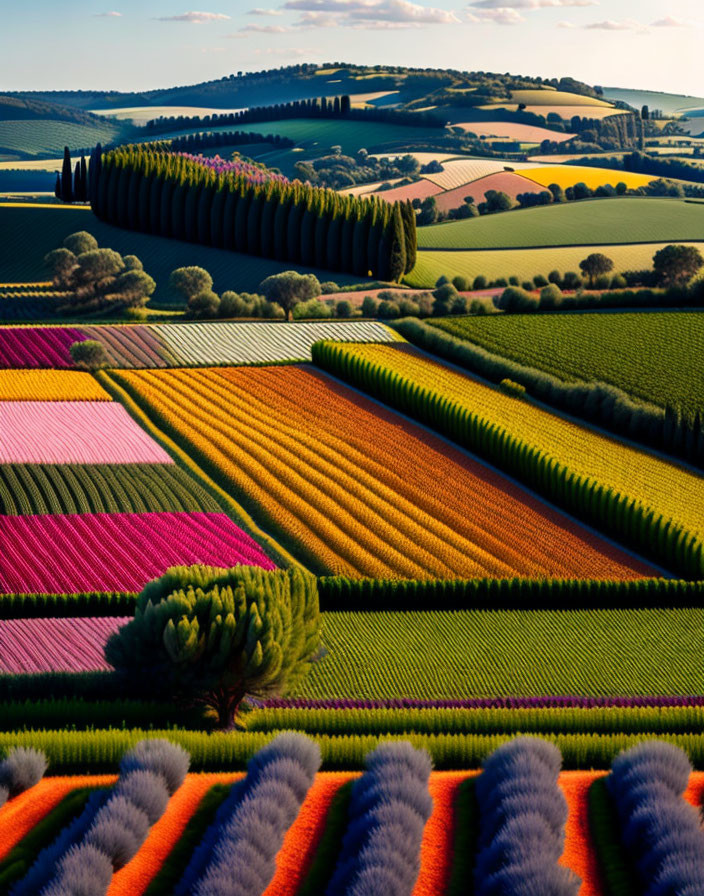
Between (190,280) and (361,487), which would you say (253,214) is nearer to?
(190,280)

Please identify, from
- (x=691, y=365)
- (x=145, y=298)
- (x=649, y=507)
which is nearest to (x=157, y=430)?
(x=649, y=507)

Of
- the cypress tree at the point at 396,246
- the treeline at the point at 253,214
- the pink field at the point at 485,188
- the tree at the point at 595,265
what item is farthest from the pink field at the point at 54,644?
the pink field at the point at 485,188

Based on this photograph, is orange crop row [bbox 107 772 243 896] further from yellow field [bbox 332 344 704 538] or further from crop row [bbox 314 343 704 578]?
yellow field [bbox 332 344 704 538]

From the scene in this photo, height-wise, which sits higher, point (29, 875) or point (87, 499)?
point (29, 875)

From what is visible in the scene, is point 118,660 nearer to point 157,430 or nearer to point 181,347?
point 157,430

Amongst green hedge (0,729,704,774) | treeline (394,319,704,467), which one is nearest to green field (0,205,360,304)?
treeline (394,319,704,467)

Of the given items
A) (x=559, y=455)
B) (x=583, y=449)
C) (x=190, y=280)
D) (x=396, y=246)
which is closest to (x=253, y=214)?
(x=396, y=246)
